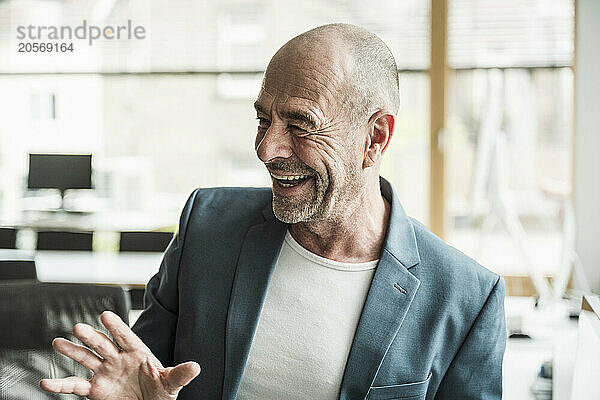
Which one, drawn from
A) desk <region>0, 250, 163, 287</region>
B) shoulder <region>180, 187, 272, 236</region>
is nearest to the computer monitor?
desk <region>0, 250, 163, 287</region>

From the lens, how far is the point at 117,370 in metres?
1.23

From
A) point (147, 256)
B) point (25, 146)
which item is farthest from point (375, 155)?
point (25, 146)

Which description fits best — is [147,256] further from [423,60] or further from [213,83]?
[423,60]

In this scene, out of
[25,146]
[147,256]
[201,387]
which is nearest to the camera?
[201,387]

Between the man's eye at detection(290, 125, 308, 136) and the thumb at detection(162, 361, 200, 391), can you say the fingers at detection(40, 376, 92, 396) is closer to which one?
the thumb at detection(162, 361, 200, 391)

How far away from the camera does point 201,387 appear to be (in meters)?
1.43

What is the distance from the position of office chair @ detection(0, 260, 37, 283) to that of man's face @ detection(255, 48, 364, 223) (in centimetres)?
237

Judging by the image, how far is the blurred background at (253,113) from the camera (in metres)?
5.36

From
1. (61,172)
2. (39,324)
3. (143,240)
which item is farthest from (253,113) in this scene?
(39,324)

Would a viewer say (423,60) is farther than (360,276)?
Yes

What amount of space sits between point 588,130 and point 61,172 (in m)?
3.97

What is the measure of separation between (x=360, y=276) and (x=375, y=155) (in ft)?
0.77

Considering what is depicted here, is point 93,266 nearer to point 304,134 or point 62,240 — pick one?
point 62,240

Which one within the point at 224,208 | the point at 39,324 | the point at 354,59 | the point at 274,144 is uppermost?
the point at 354,59
